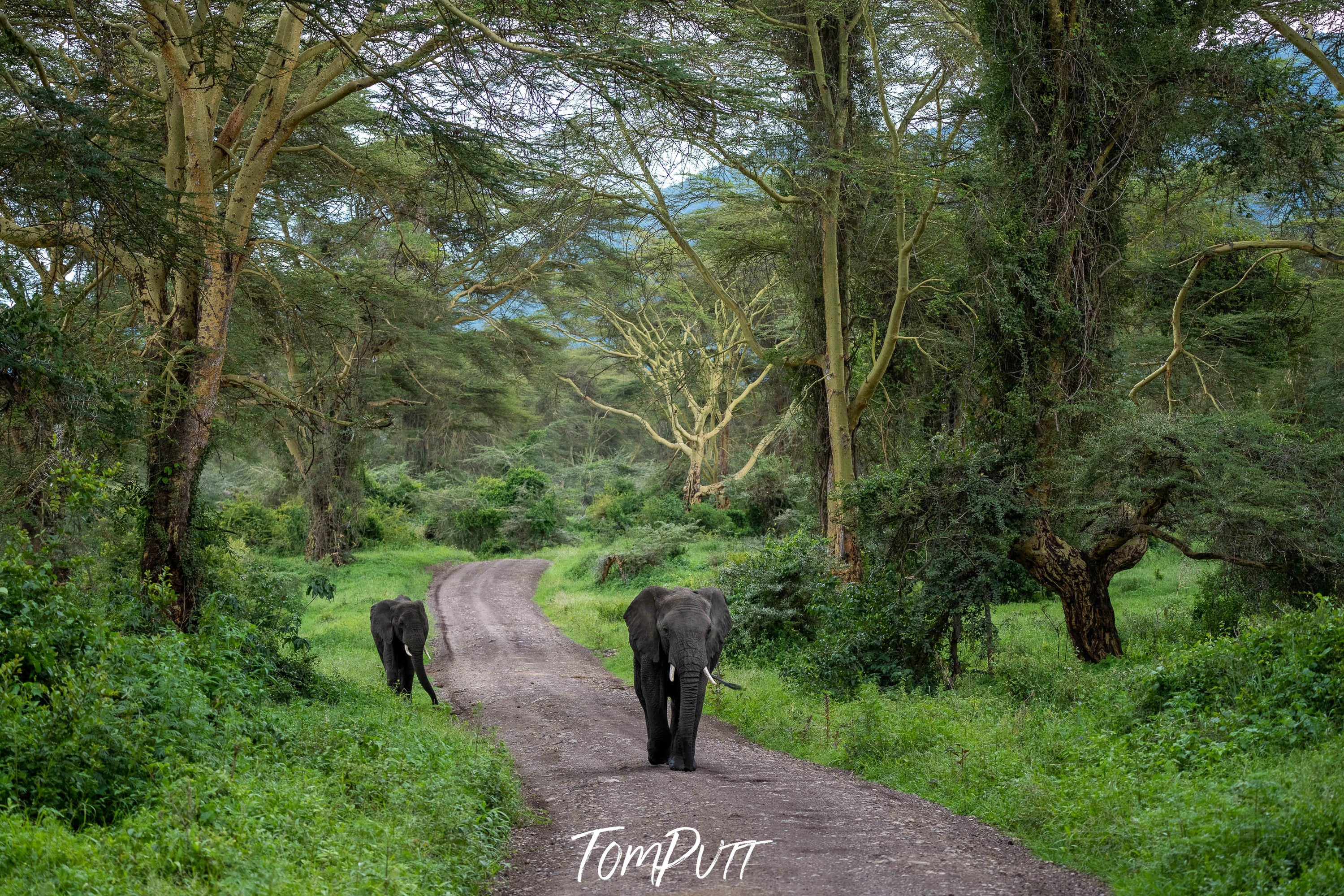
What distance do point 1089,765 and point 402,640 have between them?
9049 millimetres

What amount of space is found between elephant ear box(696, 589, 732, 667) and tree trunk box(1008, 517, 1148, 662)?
3.48 metres

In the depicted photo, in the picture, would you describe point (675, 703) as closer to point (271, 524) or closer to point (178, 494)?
point (178, 494)

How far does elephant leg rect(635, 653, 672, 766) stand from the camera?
945cm

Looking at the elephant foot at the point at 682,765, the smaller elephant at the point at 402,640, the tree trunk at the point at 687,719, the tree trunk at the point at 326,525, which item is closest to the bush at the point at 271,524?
the tree trunk at the point at 326,525

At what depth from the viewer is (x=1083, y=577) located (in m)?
11.7

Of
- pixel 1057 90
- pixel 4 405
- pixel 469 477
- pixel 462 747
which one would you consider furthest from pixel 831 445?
pixel 469 477

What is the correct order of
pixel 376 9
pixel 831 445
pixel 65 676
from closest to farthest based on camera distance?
pixel 65 676 → pixel 376 9 → pixel 831 445

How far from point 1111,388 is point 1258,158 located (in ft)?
9.85

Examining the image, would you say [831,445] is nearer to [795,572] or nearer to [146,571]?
[795,572]

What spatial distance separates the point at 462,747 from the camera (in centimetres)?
902

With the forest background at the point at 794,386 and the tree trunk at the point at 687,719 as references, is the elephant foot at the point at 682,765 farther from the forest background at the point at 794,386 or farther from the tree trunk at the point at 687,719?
the forest background at the point at 794,386

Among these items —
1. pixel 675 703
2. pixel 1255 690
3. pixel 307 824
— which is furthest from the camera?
pixel 675 703

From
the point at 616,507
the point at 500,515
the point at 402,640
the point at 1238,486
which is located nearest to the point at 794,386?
the point at 402,640

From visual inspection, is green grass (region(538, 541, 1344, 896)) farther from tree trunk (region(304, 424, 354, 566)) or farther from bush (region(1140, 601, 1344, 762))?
tree trunk (region(304, 424, 354, 566))
